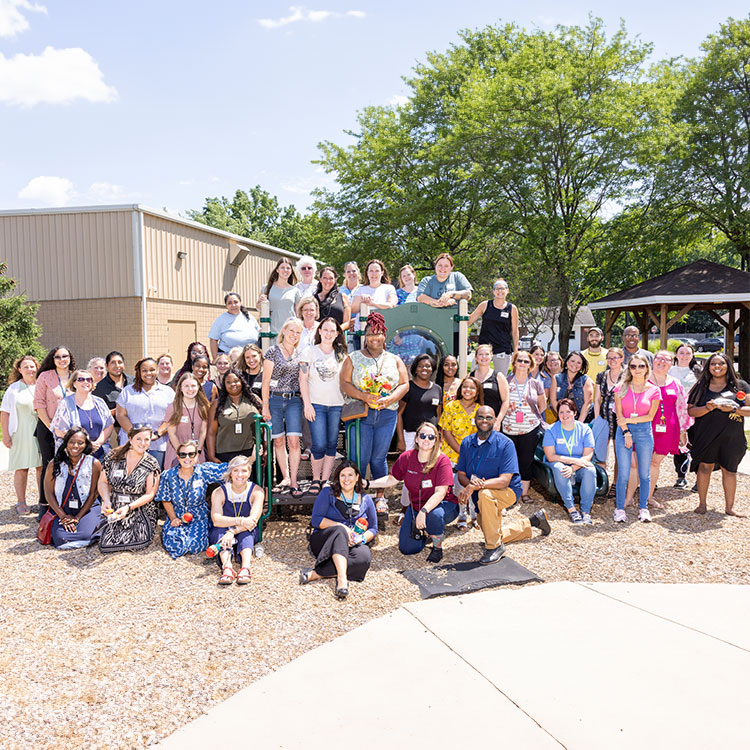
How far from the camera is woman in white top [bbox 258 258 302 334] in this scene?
7422 mm

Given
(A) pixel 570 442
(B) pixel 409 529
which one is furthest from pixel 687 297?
(B) pixel 409 529

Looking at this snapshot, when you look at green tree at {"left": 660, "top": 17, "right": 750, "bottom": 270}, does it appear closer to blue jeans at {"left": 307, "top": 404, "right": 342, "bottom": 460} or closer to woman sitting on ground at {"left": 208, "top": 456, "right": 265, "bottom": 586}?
blue jeans at {"left": 307, "top": 404, "right": 342, "bottom": 460}

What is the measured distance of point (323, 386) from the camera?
5859mm

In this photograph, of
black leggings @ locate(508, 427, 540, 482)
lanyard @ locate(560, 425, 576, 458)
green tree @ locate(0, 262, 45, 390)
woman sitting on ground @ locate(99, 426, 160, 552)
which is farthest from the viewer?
green tree @ locate(0, 262, 45, 390)

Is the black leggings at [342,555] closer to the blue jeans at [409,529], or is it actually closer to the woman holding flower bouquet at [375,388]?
the blue jeans at [409,529]

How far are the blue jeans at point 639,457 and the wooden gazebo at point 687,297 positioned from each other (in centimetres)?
1147

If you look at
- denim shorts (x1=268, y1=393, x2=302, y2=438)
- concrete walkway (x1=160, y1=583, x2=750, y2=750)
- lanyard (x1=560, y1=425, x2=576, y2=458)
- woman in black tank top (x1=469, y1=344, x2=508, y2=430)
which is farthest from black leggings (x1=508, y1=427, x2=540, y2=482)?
concrete walkway (x1=160, y1=583, x2=750, y2=750)

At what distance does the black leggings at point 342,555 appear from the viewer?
16.0ft

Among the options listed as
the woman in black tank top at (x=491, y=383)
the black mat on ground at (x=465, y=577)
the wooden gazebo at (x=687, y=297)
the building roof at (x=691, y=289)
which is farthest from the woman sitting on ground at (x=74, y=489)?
the building roof at (x=691, y=289)

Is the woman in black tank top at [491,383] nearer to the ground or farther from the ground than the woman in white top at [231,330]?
nearer to the ground

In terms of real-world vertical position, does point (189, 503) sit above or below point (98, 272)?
below

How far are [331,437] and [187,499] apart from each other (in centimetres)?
144

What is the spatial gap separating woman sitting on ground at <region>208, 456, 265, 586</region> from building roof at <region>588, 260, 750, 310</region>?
15622 millimetres

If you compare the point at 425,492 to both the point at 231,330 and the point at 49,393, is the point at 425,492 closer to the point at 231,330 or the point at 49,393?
the point at 231,330
